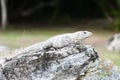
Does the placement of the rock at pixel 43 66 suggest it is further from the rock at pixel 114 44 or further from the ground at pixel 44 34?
the ground at pixel 44 34

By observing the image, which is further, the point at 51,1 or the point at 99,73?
the point at 51,1

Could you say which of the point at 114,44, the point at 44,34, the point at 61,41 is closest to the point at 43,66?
the point at 61,41

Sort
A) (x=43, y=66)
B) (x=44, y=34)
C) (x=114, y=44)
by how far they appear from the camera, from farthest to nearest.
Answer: (x=44, y=34), (x=114, y=44), (x=43, y=66)

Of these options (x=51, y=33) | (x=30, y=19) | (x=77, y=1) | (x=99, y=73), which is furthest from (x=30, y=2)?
(x=99, y=73)

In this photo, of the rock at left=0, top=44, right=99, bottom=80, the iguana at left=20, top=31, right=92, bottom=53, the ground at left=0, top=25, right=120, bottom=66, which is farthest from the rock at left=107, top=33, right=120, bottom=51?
the rock at left=0, top=44, right=99, bottom=80

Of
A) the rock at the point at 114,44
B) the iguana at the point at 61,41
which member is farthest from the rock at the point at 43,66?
the rock at the point at 114,44

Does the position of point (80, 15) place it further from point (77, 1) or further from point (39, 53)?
point (39, 53)

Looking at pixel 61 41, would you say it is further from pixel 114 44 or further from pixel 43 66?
pixel 114 44

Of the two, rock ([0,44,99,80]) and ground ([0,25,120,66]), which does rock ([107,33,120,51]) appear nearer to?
ground ([0,25,120,66])

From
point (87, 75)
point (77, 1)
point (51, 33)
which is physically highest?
point (77, 1)
